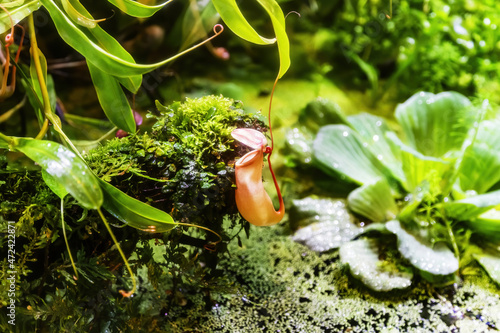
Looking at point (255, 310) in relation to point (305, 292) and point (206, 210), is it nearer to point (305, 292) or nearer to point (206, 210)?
point (305, 292)

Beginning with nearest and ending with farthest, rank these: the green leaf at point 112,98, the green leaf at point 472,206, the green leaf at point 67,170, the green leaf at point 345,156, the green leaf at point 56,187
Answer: the green leaf at point 67,170 → the green leaf at point 56,187 → the green leaf at point 112,98 → the green leaf at point 472,206 → the green leaf at point 345,156

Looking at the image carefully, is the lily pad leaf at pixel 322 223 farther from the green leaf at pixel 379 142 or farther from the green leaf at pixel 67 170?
the green leaf at pixel 67 170

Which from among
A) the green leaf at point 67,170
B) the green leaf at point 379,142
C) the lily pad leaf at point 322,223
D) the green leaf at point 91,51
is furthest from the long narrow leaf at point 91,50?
the green leaf at point 379,142

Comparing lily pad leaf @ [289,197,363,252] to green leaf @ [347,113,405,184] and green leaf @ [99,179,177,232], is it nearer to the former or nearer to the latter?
green leaf @ [347,113,405,184]

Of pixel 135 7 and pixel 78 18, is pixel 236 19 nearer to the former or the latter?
pixel 135 7

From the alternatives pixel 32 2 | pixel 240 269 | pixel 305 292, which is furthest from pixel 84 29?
pixel 305 292

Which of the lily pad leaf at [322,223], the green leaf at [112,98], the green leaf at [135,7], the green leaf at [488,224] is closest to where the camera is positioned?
the green leaf at [135,7]
